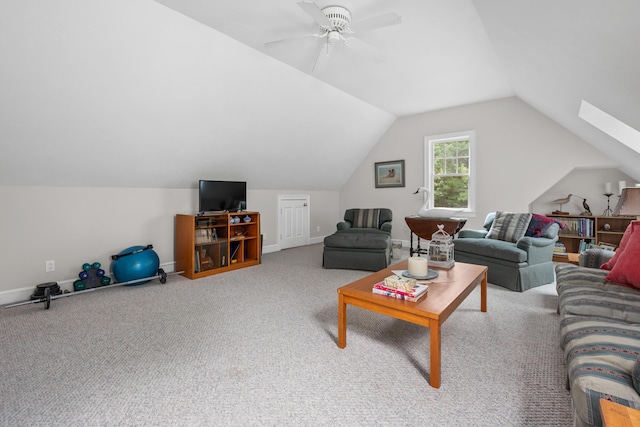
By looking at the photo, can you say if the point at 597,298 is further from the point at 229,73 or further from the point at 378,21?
the point at 229,73

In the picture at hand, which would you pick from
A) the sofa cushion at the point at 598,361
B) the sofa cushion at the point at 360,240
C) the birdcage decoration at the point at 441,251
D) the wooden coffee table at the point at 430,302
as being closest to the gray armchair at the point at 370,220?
the sofa cushion at the point at 360,240

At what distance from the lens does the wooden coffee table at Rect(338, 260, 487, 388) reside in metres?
1.54

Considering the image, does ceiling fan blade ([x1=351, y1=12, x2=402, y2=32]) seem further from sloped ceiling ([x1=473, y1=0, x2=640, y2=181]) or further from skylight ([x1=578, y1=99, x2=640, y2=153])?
skylight ([x1=578, y1=99, x2=640, y2=153])

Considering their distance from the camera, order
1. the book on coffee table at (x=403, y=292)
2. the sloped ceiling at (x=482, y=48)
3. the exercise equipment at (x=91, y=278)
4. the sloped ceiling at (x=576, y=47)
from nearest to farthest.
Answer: the sloped ceiling at (x=576, y=47)
the sloped ceiling at (x=482, y=48)
the book on coffee table at (x=403, y=292)
the exercise equipment at (x=91, y=278)

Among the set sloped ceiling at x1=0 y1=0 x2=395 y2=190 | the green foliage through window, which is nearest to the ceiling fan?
sloped ceiling at x1=0 y1=0 x2=395 y2=190

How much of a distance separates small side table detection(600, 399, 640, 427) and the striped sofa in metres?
0.29

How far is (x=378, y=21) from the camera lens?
216 centimetres

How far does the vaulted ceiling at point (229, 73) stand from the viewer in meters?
1.89

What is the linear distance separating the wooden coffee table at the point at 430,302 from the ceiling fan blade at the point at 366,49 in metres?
1.88

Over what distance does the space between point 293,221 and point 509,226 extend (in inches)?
137

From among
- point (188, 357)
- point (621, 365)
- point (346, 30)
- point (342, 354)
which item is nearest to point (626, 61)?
point (621, 365)

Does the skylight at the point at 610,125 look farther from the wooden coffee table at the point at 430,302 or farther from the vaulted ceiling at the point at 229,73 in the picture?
the wooden coffee table at the point at 430,302

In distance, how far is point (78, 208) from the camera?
3182 millimetres

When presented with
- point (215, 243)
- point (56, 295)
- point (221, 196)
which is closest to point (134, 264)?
point (56, 295)
